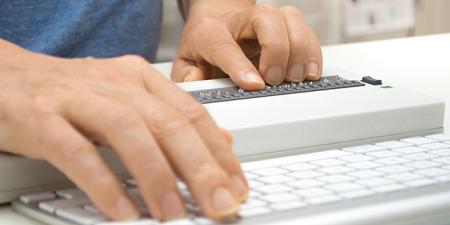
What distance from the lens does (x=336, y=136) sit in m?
0.77

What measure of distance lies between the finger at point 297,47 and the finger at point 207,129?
31 cm

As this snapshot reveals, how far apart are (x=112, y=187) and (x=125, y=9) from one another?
2.85 feet

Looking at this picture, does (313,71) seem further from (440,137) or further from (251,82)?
(440,137)

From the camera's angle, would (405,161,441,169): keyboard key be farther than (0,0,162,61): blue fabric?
No

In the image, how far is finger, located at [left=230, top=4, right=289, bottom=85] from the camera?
3.08ft

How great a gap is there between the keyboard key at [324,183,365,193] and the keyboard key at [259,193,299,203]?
0.04 m

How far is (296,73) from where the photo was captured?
3.13ft

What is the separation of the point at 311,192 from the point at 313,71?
36 cm

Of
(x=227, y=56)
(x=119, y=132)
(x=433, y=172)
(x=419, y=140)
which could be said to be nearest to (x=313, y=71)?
(x=227, y=56)

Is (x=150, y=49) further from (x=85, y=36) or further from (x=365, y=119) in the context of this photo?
(x=365, y=119)

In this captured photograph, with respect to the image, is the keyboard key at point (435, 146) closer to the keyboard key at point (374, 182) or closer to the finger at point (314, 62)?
the keyboard key at point (374, 182)

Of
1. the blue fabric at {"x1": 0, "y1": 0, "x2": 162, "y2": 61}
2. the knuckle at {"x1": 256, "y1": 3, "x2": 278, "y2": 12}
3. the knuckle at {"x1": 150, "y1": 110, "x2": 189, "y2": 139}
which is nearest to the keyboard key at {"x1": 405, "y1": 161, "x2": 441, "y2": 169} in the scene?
the knuckle at {"x1": 150, "y1": 110, "x2": 189, "y2": 139}

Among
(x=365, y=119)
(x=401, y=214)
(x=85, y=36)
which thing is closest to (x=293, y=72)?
(x=365, y=119)

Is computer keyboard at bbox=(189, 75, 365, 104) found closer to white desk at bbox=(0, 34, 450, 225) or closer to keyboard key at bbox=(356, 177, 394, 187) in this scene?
white desk at bbox=(0, 34, 450, 225)
